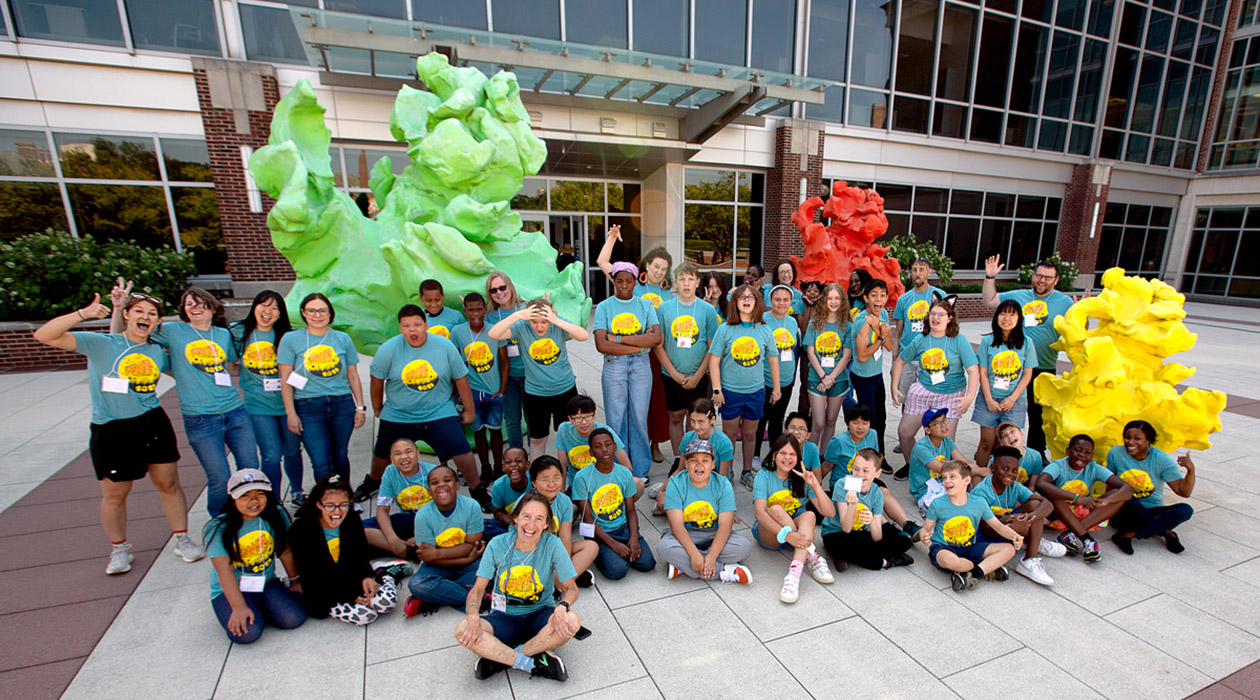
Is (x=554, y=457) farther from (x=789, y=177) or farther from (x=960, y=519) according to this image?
(x=789, y=177)

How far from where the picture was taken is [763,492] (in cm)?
366

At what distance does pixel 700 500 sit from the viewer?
355 centimetres

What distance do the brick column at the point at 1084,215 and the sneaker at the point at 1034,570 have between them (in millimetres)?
18290

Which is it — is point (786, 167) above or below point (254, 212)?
above

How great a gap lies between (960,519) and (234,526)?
4245mm

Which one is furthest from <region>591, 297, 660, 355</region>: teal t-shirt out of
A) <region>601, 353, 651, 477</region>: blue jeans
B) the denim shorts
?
the denim shorts

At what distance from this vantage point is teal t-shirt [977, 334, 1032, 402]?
4387 mm

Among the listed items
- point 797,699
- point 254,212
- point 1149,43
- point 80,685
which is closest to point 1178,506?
point 797,699

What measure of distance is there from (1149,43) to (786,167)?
46.2 ft

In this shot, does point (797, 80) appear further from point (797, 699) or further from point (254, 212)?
point (797, 699)

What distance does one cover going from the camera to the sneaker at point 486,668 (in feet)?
8.68

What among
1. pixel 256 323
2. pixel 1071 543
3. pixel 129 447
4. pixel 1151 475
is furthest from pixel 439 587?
pixel 1151 475

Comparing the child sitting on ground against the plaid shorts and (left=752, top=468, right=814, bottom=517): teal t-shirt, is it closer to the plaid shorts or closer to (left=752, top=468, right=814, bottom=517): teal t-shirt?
(left=752, top=468, right=814, bottom=517): teal t-shirt

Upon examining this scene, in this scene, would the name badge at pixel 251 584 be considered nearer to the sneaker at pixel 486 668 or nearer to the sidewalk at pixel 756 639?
the sidewalk at pixel 756 639
